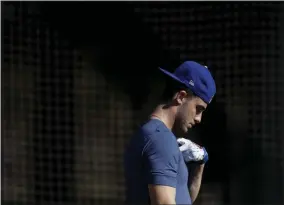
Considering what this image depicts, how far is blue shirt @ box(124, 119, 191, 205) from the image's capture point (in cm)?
300

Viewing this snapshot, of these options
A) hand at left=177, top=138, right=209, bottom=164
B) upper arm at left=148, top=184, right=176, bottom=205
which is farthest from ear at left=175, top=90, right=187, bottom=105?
hand at left=177, top=138, right=209, bottom=164

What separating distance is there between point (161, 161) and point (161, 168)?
0.03 meters

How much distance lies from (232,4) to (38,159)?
2.00m

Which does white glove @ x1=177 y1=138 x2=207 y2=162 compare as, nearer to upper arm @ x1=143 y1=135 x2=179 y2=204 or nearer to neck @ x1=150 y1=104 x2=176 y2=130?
neck @ x1=150 y1=104 x2=176 y2=130

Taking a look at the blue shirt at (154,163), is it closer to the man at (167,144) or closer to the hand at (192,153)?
the man at (167,144)

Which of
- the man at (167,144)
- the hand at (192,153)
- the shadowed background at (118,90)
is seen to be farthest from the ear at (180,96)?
the shadowed background at (118,90)

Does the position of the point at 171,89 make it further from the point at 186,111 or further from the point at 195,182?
the point at 195,182

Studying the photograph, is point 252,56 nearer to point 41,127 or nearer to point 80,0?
point 80,0

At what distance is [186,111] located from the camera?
10.4 feet

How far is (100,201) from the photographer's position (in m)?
6.10

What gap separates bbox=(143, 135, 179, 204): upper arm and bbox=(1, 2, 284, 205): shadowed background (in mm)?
2692

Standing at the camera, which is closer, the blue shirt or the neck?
the blue shirt

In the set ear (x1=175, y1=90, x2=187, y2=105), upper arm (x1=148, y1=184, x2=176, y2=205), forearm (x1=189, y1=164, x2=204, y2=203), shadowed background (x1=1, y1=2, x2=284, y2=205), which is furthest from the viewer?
shadowed background (x1=1, y1=2, x2=284, y2=205)

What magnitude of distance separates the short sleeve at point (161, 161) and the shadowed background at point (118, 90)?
2.69 meters
